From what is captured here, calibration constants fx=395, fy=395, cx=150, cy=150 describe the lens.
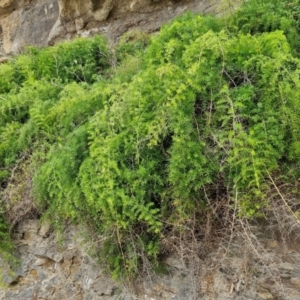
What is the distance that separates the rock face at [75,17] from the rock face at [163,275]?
13.9ft

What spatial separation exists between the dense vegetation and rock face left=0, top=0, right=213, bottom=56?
301cm

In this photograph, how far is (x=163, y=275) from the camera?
344cm

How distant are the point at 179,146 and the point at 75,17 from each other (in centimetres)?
562

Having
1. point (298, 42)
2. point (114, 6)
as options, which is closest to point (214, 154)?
point (298, 42)

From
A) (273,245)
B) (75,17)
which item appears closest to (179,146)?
(273,245)

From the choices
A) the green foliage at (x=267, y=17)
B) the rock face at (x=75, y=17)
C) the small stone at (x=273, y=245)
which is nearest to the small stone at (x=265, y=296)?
the small stone at (x=273, y=245)

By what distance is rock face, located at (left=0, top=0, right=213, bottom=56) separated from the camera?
687 centimetres

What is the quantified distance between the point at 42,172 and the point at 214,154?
5.82 ft

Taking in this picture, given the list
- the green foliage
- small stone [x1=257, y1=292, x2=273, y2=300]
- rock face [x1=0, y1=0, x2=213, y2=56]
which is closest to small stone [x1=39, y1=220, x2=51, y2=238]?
small stone [x1=257, y1=292, x2=273, y2=300]

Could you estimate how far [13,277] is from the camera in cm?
439

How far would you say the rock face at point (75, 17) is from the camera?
270 inches

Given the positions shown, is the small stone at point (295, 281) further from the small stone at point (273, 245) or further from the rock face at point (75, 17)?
the rock face at point (75, 17)

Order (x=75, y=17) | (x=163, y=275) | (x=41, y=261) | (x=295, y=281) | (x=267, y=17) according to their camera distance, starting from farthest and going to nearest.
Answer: (x=75, y=17) < (x=41, y=261) < (x=267, y=17) < (x=163, y=275) < (x=295, y=281)

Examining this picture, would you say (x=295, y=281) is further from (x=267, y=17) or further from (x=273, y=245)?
(x=267, y=17)
